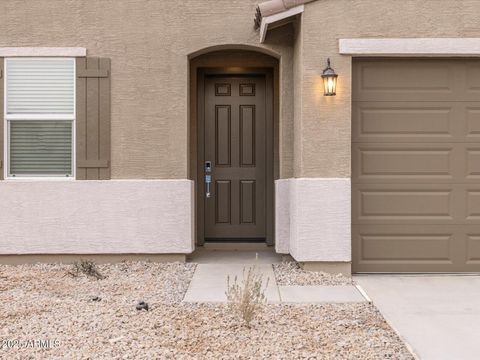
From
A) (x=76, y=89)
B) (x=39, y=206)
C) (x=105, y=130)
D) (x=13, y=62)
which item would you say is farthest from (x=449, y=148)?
(x=13, y=62)

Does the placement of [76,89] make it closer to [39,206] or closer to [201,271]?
[39,206]

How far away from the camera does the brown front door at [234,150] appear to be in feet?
27.9

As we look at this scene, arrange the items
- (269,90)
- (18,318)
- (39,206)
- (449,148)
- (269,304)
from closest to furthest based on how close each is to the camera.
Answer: (18,318) → (269,304) → (449,148) → (39,206) → (269,90)

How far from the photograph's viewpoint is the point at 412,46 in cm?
644

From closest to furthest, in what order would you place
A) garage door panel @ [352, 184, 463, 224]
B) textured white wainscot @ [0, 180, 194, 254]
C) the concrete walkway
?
the concrete walkway, garage door panel @ [352, 184, 463, 224], textured white wainscot @ [0, 180, 194, 254]

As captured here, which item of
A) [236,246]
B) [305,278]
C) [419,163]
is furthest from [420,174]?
[236,246]

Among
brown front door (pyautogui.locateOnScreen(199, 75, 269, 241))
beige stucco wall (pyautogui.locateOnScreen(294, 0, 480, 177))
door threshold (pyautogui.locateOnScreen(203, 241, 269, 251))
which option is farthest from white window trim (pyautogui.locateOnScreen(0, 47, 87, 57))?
door threshold (pyautogui.locateOnScreen(203, 241, 269, 251))

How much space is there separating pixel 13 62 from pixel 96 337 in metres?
4.62

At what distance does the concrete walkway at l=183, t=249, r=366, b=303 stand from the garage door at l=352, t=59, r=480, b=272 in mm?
1040

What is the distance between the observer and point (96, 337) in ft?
13.6

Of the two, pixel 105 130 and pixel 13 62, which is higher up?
pixel 13 62

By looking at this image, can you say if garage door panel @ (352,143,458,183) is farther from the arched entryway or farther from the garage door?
the arched entryway

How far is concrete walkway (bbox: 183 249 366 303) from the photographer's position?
5395 mm

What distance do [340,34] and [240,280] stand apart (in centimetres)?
322
